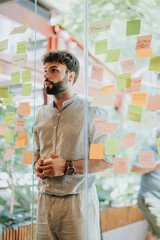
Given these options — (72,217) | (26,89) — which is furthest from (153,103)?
(26,89)

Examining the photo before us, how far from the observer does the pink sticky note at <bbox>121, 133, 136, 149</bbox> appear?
1.78 metres

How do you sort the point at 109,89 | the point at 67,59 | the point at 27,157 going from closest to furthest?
the point at 109,89 → the point at 67,59 → the point at 27,157

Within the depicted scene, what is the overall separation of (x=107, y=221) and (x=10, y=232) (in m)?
0.86

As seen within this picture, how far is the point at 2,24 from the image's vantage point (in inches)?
95.9

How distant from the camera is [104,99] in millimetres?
1856

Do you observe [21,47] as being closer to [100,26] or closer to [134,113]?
[100,26]

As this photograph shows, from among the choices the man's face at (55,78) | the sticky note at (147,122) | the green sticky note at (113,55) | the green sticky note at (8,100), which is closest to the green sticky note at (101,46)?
the green sticky note at (113,55)

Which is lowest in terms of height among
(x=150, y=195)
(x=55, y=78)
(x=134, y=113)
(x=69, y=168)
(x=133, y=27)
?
(x=150, y=195)

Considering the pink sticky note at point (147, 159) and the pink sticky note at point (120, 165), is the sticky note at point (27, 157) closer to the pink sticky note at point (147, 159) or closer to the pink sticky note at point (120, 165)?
the pink sticky note at point (120, 165)

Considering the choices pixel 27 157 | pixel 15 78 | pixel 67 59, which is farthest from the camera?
pixel 15 78

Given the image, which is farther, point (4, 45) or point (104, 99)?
point (4, 45)

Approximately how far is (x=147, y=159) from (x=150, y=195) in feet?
0.71

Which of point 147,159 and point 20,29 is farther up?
point 20,29

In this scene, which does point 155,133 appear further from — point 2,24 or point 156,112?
point 2,24
